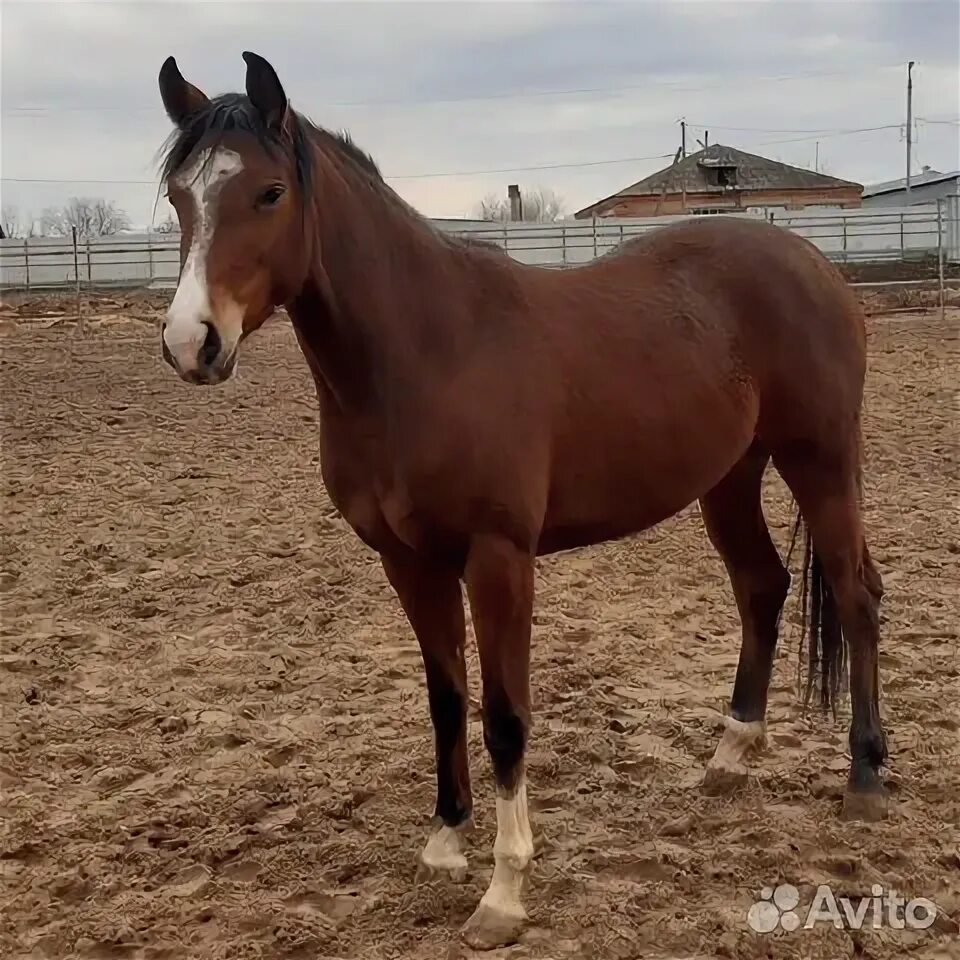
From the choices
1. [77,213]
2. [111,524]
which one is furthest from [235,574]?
[77,213]

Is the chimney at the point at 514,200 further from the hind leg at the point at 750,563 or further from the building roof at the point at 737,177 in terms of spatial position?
the hind leg at the point at 750,563

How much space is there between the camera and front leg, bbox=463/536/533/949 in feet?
8.20

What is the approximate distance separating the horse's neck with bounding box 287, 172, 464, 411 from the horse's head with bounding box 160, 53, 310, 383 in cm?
17

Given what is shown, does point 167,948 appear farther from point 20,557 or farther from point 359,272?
point 20,557

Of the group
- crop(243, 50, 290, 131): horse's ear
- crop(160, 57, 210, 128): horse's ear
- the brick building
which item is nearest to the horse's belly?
crop(243, 50, 290, 131): horse's ear

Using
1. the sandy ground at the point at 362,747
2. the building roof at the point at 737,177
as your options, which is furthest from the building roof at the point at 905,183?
the sandy ground at the point at 362,747

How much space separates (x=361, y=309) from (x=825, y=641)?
1929 millimetres

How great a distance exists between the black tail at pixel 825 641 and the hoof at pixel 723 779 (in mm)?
409

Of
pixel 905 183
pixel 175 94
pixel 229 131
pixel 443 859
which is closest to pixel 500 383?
pixel 229 131

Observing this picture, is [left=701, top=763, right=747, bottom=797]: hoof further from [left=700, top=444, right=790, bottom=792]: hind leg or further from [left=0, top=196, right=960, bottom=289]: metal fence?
[left=0, top=196, right=960, bottom=289]: metal fence

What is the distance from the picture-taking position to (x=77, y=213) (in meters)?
57.4

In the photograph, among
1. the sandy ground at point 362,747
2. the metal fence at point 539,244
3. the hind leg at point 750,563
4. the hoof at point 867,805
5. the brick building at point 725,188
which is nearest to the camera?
the sandy ground at point 362,747

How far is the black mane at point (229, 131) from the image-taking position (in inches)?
87.0

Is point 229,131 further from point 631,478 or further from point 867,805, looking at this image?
point 867,805
